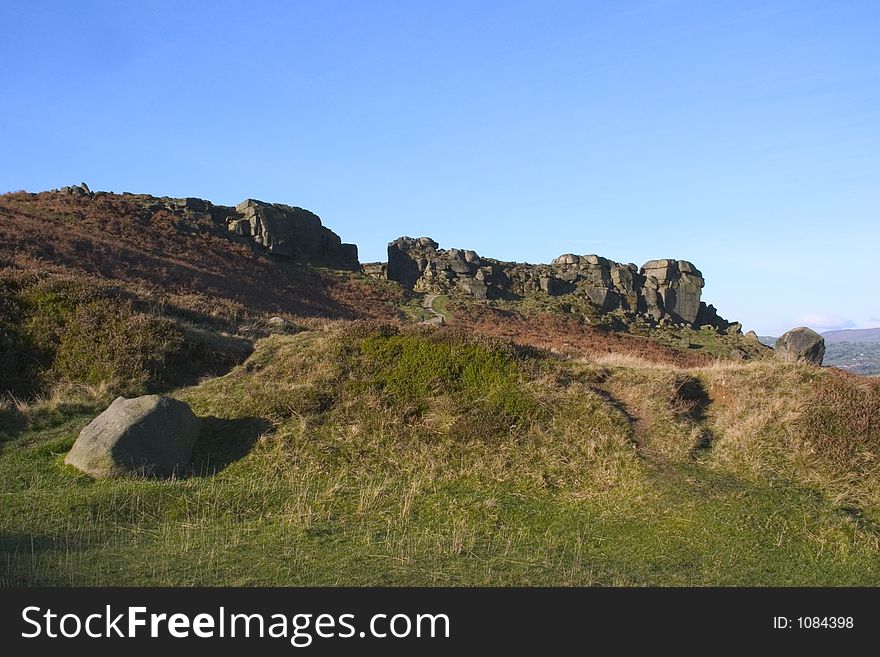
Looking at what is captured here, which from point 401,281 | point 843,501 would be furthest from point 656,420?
point 401,281

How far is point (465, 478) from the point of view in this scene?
43.2 feet

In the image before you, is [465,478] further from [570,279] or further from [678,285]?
[678,285]

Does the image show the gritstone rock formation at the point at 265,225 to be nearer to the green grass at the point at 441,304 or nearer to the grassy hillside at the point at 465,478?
the green grass at the point at 441,304


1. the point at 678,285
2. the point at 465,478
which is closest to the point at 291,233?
the point at 678,285

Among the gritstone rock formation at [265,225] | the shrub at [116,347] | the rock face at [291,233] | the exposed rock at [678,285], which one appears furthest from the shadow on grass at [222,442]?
the exposed rock at [678,285]

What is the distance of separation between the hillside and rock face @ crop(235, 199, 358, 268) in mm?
45691

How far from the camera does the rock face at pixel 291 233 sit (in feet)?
230

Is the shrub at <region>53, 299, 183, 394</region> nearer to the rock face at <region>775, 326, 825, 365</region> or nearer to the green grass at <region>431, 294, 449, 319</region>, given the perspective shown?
the rock face at <region>775, 326, 825, 365</region>

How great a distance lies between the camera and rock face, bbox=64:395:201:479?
12617 millimetres

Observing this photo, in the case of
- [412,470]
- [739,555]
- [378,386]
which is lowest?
[739,555]

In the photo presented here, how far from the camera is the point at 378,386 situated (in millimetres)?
16422

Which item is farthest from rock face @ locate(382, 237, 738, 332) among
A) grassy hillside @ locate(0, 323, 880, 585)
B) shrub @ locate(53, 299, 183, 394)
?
grassy hillside @ locate(0, 323, 880, 585)
